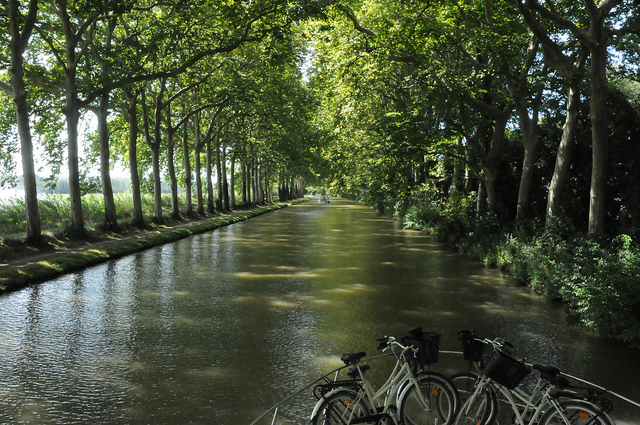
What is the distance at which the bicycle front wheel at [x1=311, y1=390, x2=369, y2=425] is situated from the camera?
391 centimetres

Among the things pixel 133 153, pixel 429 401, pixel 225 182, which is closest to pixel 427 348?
pixel 429 401

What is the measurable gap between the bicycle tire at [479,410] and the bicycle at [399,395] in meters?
0.11

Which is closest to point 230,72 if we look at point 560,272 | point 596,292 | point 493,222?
point 493,222

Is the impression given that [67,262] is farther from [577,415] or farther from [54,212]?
[54,212]

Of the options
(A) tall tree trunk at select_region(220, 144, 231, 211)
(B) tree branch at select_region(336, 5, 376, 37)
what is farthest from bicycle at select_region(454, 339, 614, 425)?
(A) tall tree trunk at select_region(220, 144, 231, 211)

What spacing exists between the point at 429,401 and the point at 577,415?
112 cm

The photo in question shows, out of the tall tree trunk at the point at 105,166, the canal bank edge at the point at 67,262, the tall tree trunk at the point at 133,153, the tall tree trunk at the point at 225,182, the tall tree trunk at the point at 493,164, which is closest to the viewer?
the canal bank edge at the point at 67,262

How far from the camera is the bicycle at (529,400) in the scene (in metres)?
3.77

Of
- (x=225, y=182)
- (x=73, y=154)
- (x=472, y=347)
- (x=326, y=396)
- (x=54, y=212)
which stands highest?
(x=73, y=154)

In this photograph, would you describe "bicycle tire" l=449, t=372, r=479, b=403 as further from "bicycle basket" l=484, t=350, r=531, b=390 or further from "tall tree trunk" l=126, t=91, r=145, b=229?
"tall tree trunk" l=126, t=91, r=145, b=229

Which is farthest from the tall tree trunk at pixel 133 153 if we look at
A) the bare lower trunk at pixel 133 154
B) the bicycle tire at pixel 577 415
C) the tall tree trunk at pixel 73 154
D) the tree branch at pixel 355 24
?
the bicycle tire at pixel 577 415

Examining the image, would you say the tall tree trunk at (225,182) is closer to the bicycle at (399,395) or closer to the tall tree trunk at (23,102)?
the tall tree trunk at (23,102)

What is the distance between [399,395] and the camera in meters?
4.33

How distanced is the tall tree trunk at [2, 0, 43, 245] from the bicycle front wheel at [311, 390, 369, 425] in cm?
1527
